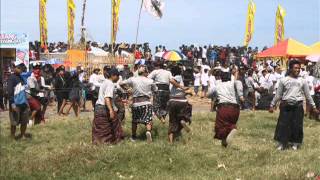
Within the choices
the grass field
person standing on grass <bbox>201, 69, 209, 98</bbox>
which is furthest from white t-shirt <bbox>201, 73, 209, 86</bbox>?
the grass field

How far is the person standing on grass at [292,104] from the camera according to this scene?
10501 millimetres

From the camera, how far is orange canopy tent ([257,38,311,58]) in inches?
1049

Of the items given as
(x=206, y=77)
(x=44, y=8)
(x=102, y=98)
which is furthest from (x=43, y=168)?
(x=44, y=8)

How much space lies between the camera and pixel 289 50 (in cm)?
2680

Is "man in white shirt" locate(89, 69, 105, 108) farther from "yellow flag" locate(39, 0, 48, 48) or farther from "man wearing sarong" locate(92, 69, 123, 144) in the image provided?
"yellow flag" locate(39, 0, 48, 48)

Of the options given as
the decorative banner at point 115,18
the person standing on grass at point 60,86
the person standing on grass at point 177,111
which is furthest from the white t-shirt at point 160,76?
the decorative banner at point 115,18

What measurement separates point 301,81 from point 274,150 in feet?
4.45

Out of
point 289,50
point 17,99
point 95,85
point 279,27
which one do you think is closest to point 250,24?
point 279,27

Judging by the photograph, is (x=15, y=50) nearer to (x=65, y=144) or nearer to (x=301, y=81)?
(x=65, y=144)

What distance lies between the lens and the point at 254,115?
1648cm

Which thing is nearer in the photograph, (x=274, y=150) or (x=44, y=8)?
(x=274, y=150)

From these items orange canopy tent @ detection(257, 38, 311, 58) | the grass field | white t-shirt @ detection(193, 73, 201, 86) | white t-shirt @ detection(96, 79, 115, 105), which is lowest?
the grass field

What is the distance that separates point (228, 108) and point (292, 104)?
3.89 feet

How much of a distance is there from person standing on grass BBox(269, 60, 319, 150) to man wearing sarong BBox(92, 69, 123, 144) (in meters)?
3.03
